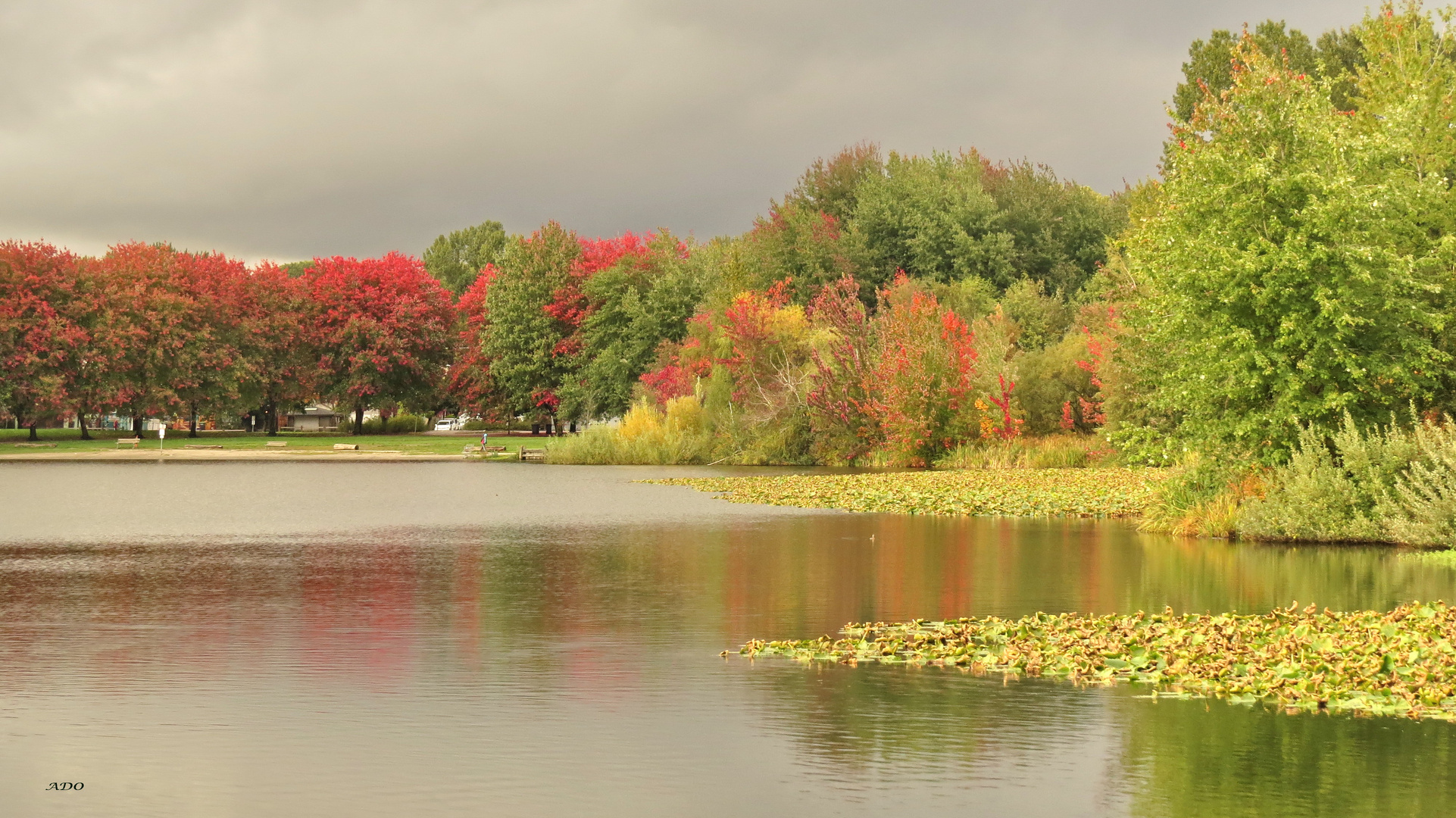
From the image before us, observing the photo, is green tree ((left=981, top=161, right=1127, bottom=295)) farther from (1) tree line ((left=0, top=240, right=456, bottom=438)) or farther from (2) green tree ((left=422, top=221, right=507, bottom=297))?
(2) green tree ((left=422, top=221, right=507, bottom=297))

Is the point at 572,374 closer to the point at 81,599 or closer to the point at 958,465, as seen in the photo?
the point at 958,465

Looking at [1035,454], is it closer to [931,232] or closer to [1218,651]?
[931,232]

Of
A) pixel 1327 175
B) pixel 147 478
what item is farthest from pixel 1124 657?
pixel 147 478

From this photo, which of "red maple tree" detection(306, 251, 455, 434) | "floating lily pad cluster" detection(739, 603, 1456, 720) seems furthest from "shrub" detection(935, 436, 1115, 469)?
"red maple tree" detection(306, 251, 455, 434)

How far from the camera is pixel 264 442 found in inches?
3063

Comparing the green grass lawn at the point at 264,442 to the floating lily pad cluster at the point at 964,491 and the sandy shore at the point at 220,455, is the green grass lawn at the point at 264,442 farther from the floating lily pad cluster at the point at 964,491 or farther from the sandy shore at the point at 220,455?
the floating lily pad cluster at the point at 964,491

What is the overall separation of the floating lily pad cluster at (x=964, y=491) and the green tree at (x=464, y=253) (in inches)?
3485

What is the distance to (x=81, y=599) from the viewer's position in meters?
16.0

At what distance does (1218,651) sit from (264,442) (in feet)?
241

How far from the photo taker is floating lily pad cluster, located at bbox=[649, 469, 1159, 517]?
98.3ft

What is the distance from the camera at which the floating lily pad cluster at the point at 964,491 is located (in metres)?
30.0

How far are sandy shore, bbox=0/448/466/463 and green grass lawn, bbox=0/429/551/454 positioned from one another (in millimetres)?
1659

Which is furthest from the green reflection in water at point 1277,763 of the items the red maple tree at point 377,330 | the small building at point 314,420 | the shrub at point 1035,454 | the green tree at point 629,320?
the small building at point 314,420

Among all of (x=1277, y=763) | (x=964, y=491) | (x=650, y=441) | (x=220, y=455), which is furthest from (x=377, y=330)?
(x=1277, y=763)
